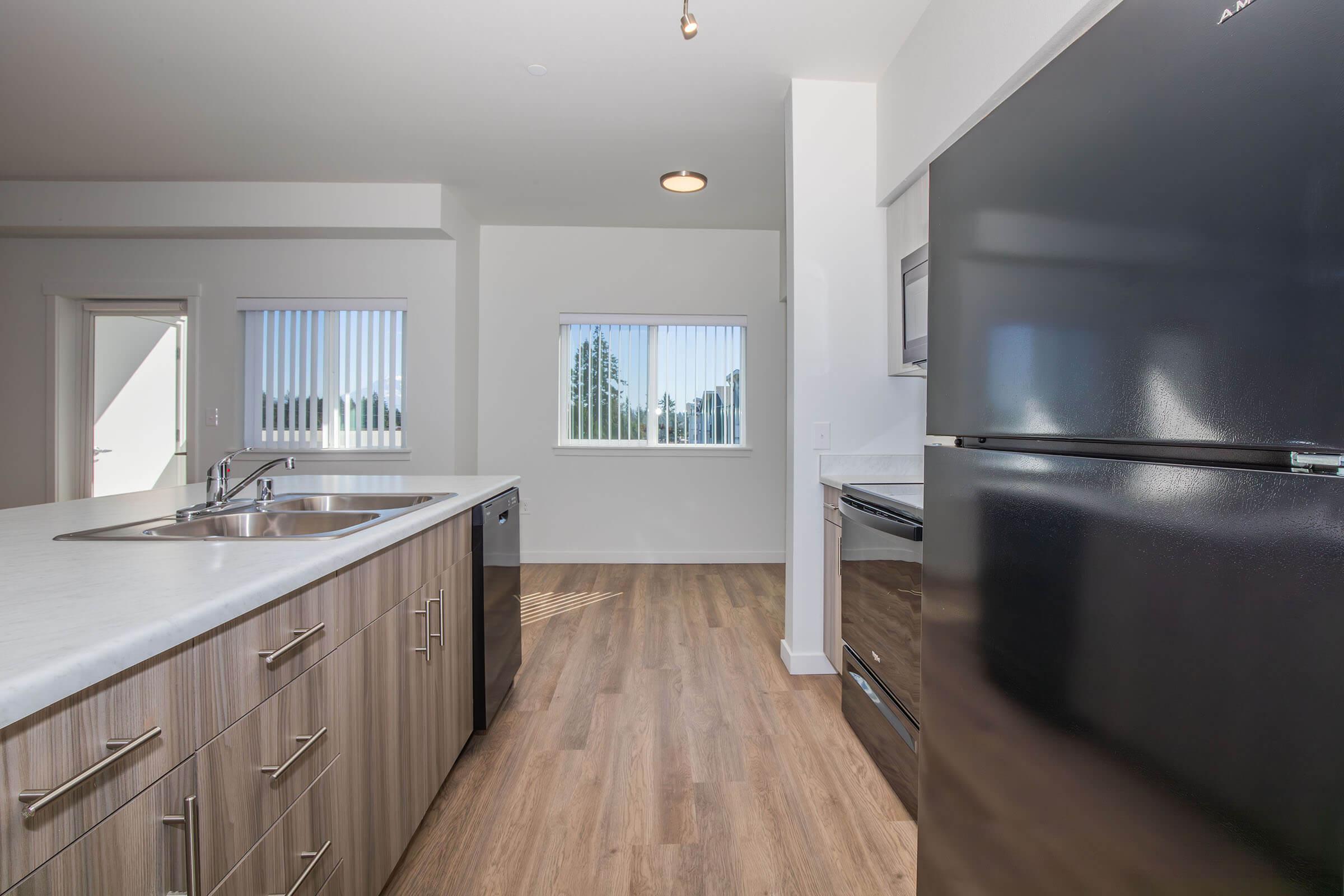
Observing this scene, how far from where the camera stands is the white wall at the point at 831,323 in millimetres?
2771

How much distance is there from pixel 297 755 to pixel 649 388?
13.9 feet

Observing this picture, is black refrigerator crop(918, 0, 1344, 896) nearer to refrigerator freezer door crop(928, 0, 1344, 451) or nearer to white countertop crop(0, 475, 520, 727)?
refrigerator freezer door crop(928, 0, 1344, 451)

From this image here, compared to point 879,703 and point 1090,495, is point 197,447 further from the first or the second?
point 1090,495

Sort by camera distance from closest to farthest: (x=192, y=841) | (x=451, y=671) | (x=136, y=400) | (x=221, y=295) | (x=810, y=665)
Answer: (x=192, y=841), (x=451, y=671), (x=810, y=665), (x=221, y=295), (x=136, y=400)

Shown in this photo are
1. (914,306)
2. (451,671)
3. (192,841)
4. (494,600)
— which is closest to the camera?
(192,841)

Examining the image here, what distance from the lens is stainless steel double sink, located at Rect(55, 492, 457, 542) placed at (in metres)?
1.20

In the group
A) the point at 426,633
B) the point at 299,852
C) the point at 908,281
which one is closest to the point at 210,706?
the point at 299,852

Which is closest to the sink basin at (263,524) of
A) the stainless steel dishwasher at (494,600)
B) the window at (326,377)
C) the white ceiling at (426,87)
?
the stainless steel dishwasher at (494,600)

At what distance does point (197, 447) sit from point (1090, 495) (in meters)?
5.32

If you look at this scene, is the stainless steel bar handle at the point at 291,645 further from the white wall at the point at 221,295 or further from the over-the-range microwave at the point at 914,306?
the white wall at the point at 221,295

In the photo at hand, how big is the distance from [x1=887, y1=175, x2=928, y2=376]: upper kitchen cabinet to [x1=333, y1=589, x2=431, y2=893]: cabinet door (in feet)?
6.50

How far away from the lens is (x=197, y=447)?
Answer: 4.42 meters

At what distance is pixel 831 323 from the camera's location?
279cm

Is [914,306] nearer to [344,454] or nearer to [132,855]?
[132,855]
